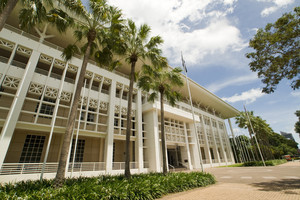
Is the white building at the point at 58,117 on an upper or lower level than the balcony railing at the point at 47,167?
upper

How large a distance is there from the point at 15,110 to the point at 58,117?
312 cm

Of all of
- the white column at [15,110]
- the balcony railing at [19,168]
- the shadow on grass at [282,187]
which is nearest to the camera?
the shadow on grass at [282,187]

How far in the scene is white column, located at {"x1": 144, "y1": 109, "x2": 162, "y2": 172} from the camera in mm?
18508

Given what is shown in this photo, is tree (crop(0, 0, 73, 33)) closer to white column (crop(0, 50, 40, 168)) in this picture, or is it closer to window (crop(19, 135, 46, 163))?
white column (crop(0, 50, 40, 168))

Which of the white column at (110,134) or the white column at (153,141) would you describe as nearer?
the white column at (110,134)

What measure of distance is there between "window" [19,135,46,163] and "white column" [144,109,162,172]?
12536 mm

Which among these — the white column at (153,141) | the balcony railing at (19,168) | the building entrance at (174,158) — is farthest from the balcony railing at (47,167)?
the building entrance at (174,158)

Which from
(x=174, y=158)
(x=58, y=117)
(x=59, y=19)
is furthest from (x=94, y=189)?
(x=174, y=158)

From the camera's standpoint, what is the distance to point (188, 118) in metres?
25.9

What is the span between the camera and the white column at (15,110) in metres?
10.5

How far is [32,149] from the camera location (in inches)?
563

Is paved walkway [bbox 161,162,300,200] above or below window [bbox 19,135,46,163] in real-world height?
below

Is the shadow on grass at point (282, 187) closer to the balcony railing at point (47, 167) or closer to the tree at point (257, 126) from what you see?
the balcony railing at point (47, 167)

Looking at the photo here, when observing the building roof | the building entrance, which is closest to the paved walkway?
the building entrance
